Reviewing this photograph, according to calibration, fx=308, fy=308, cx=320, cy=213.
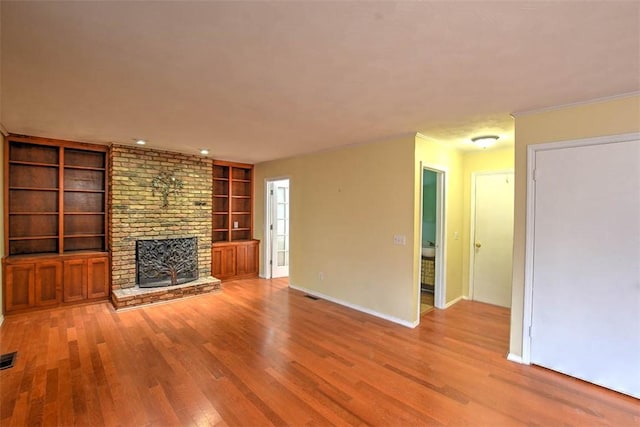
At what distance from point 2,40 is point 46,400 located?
8.28ft

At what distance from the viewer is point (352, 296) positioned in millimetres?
4672

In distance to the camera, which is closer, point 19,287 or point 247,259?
point 19,287

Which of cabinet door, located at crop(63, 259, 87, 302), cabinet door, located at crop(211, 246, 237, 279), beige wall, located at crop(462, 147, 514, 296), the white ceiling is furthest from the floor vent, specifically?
Result: beige wall, located at crop(462, 147, 514, 296)

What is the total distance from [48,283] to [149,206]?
1.68m

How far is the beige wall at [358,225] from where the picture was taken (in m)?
4.00

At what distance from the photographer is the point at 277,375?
2.76 metres

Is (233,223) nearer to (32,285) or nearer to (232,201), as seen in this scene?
(232,201)

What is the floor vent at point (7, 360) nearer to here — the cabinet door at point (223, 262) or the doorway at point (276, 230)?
the cabinet door at point (223, 262)

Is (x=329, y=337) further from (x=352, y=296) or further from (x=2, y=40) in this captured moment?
(x=2, y=40)

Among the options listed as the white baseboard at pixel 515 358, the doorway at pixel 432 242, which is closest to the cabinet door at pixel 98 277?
the doorway at pixel 432 242

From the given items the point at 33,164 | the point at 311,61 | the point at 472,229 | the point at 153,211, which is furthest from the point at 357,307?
the point at 33,164

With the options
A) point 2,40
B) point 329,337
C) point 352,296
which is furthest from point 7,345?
point 352,296

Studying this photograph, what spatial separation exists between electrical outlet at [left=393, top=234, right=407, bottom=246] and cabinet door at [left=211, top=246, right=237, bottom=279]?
11.7ft

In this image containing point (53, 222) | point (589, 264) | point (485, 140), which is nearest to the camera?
point (589, 264)
